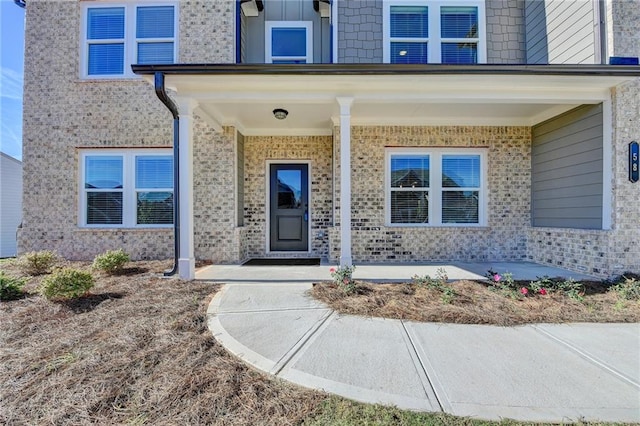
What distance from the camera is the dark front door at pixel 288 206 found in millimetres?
7809

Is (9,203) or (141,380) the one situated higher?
(9,203)

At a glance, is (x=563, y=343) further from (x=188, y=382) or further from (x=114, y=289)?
(x=114, y=289)

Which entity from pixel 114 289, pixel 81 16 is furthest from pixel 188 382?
pixel 81 16

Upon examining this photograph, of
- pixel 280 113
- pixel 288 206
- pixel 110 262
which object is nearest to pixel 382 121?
pixel 280 113

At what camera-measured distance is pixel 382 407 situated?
2035mm

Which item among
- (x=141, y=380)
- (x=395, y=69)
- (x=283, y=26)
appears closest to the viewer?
(x=141, y=380)

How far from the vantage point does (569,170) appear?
590cm

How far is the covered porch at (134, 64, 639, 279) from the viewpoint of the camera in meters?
4.87

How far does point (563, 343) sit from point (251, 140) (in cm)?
695

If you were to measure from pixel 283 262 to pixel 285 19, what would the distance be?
5.94m

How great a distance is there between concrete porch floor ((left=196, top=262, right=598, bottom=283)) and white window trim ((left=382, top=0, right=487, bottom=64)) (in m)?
4.59

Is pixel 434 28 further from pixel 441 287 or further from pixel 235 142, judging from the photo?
pixel 441 287

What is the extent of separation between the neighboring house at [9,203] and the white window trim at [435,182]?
41.5 ft

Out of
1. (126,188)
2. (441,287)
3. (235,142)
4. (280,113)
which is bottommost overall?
(441,287)
